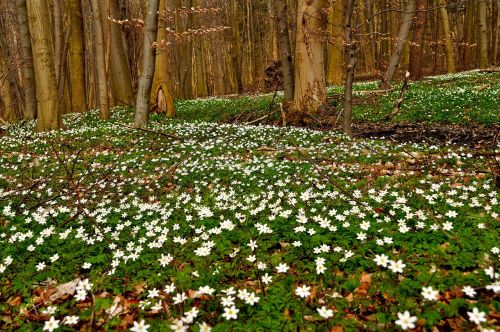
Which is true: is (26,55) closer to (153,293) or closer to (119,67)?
(119,67)

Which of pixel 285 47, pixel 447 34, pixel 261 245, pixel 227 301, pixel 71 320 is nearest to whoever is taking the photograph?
pixel 71 320

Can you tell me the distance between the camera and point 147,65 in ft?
42.3

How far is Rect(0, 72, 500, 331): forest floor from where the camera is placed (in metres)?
3.47

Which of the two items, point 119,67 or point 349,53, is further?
point 119,67

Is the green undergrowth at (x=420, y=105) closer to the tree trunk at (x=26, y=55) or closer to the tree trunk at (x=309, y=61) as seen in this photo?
the tree trunk at (x=309, y=61)

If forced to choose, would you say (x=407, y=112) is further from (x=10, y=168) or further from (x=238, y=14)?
(x=238, y=14)

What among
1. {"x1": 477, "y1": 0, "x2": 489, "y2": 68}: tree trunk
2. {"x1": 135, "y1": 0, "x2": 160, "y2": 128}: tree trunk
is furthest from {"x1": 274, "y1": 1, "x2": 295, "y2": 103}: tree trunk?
{"x1": 477, "y1": 0, "x2": 489, "y2": 68}: tree trunk

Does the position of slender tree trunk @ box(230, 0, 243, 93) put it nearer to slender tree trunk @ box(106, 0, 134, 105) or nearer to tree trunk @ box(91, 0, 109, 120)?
slender tree trunk @ box(106, 0, 134, 105)

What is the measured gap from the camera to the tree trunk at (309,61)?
1427 cm

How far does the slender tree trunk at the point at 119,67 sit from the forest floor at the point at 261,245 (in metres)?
12.2

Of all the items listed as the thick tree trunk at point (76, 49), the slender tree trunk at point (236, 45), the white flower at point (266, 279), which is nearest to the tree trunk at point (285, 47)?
the thick tree trunk at point (76, 49)

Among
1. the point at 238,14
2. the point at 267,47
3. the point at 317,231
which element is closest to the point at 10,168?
the point at 317,231

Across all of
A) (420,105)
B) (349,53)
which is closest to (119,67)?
(349,53)

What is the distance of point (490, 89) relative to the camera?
674 inches
